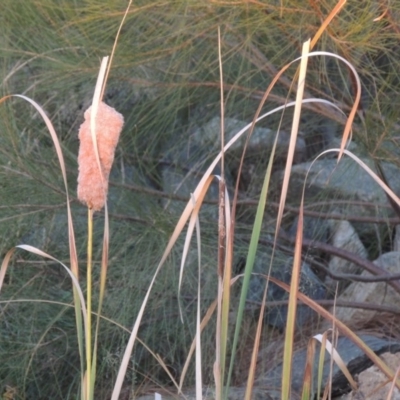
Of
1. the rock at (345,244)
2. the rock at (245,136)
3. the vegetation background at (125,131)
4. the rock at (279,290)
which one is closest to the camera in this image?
the vegetation background at (125,131)

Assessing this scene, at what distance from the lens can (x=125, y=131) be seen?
7.26 ft

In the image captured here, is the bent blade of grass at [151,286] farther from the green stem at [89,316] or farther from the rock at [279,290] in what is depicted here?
the rock at [279,290]

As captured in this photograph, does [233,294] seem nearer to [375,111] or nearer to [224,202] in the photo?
[375,111]

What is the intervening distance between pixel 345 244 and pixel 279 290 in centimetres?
27

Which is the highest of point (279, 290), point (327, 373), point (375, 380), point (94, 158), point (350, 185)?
point (94, 158)

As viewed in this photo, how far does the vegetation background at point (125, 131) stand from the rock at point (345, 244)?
0.57 metres

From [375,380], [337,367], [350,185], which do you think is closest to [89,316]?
[375,380]

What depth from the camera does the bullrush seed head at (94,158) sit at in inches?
31.2

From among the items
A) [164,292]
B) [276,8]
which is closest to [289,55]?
[276,8]

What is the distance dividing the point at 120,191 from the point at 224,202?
1.20 m

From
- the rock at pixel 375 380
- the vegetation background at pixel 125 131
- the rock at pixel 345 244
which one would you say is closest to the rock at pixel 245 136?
the vegetation background at pixel 125 131

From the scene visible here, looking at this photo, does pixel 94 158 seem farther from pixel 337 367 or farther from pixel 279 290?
pixel 279 290

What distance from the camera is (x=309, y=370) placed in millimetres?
995

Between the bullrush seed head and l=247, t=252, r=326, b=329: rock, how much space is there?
1273 mm
